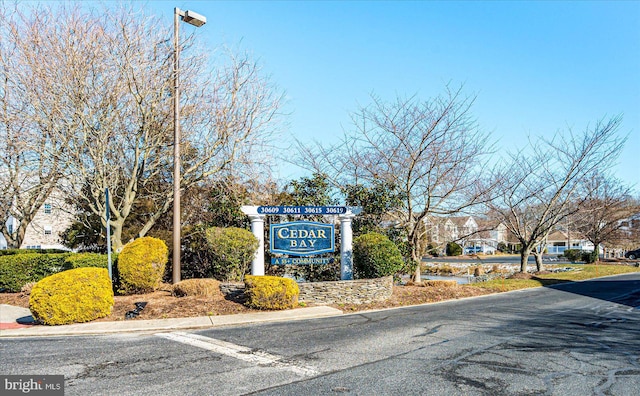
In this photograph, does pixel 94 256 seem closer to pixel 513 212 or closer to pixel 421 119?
pixel 421 119

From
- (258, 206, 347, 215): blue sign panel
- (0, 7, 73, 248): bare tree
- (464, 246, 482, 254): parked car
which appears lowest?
(464, 246, 482, 254): parked car

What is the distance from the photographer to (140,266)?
13977 mm

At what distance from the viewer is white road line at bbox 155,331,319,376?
22.5 ft

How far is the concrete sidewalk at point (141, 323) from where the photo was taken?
32.3 ft

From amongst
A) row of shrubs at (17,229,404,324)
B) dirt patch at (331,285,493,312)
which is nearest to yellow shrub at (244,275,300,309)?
row of shrubs at (17,229,404,324)

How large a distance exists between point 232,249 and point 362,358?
778cm

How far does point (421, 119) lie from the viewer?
697 inches

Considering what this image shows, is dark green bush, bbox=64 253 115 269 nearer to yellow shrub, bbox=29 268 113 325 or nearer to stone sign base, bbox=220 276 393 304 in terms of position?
yellow shrub, bbox=29 268 113 325

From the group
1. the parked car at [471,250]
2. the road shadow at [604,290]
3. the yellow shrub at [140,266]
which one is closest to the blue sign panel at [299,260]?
the yellow shrub at [140,266]

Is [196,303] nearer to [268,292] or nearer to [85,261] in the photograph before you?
[268,292]

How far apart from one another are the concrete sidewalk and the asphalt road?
0.62 meters

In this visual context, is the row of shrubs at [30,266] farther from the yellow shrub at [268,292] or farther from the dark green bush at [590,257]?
the dark green bush at [590,257]

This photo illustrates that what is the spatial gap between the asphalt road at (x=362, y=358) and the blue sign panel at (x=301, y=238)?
3874mm

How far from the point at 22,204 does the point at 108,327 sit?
41.7 feet
